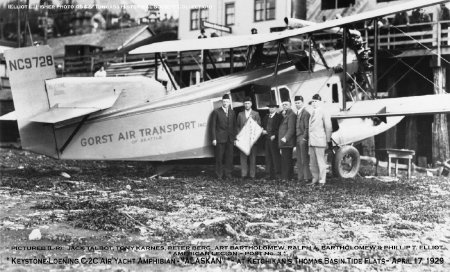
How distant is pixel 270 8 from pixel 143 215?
21.5 meters

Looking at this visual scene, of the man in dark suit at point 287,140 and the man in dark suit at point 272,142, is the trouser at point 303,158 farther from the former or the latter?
the man in dark suit at point 272,142

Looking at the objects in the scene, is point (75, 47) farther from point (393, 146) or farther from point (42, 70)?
point (42, 70)

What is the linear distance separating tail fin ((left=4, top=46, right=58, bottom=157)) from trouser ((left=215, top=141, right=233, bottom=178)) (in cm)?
364

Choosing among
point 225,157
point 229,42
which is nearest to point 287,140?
point 225,157

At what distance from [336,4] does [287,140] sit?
1548 cm

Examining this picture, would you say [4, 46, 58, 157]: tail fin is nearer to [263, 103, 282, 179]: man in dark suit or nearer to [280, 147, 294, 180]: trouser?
[263, 103, 282, 179]: man in dark suit

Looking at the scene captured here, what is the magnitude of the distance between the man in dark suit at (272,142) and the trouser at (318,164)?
1.12 meters

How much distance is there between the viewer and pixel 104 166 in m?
15.0

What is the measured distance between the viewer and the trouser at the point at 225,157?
11203 millimetres

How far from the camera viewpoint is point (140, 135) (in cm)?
1040

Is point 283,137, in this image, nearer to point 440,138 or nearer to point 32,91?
point 32,91

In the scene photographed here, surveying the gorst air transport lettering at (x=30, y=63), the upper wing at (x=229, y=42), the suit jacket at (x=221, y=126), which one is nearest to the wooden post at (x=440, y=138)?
the upper wing at (x=229, y=42)

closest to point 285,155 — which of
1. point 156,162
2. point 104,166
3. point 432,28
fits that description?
point 156,162

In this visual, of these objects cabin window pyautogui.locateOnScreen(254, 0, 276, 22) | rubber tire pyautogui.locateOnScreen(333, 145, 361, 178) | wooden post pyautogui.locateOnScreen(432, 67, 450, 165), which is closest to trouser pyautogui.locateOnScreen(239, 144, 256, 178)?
rubber tire pyautogui.locateOnScreen(333, 145, 361, 178)
